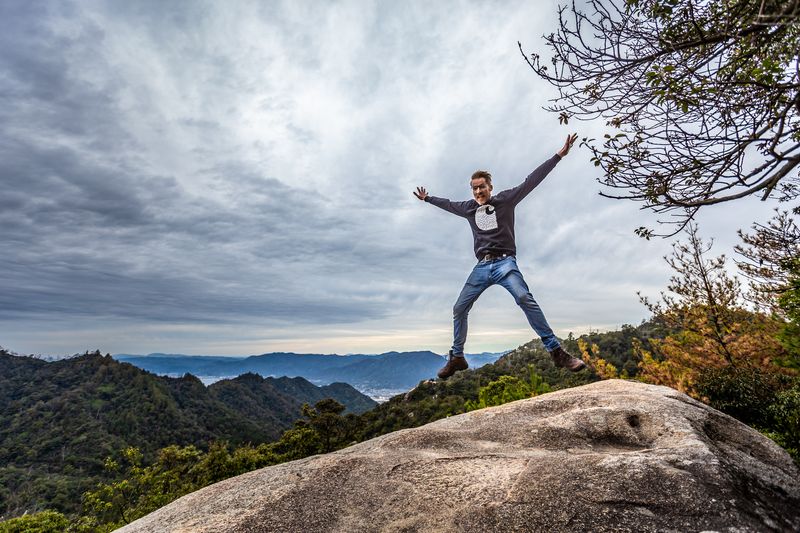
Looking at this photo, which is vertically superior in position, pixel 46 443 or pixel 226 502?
pixel 226 502

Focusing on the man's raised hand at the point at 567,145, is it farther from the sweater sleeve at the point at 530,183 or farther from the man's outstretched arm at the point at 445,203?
the man's outstretched arm at the point at 445,203

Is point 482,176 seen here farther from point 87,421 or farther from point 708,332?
point 87,421

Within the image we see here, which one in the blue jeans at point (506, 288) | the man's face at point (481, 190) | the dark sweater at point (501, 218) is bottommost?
the blue jeans at point (506, 288)

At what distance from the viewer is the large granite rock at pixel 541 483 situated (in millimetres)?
3430

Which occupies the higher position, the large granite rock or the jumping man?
the jumping man

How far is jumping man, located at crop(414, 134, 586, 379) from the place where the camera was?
6.06m

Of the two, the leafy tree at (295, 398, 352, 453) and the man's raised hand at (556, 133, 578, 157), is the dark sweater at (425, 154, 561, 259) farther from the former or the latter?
the leafy tree at (295, 398, 352, 453)

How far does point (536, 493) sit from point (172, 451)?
32.3 meters

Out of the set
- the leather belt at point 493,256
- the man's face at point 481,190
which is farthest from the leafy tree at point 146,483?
the man's face at point 481,190

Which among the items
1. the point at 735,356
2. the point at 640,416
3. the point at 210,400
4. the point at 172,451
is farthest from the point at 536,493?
the point at 210,400

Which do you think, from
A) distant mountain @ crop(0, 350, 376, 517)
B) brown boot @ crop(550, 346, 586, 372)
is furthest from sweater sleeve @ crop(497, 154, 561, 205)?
distant mountain @ crop(0, 350, 376, 517)

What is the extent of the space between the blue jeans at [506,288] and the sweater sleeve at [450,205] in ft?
3.94

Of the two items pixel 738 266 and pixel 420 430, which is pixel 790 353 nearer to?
pixel 738 266

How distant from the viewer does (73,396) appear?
457 feet
